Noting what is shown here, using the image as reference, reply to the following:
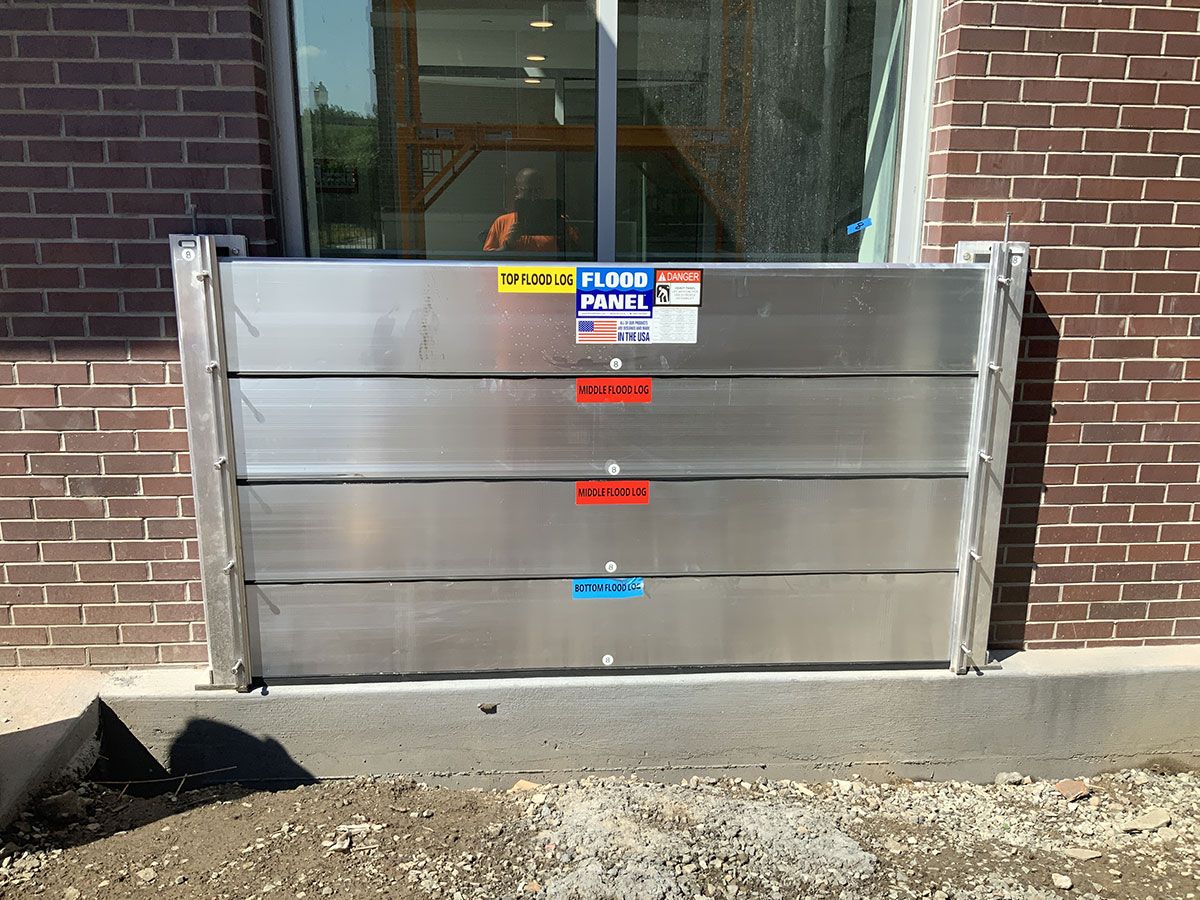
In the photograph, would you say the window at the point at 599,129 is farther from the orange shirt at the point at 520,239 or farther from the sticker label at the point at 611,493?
the sticker label at the point at 611,493

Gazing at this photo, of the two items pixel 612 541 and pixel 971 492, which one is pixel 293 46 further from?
pixel 971 492

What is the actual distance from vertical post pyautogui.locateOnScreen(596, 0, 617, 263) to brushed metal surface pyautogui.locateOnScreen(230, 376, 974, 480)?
728mm

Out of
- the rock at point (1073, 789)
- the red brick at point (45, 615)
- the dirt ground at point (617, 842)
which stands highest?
the red brick at point (45, 615)

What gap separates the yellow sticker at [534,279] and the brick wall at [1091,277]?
147 cm

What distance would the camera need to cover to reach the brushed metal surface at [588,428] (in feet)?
10.3

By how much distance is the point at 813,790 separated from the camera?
3.52 metres

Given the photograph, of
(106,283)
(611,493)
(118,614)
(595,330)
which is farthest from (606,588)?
(106,283)

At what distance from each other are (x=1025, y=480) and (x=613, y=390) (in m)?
1.76

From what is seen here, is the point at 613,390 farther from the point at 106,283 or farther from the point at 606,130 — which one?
the point at 106,283

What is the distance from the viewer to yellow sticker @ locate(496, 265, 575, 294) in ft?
10.1

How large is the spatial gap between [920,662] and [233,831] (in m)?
2.72

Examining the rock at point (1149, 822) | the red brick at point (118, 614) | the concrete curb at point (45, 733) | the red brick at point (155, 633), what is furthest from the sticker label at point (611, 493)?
the rock at point (1149, 822)

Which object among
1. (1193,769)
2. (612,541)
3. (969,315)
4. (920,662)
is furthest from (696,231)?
(1193,769)

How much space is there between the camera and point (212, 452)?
3.10 m
